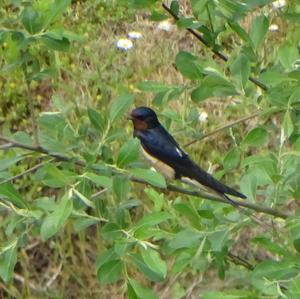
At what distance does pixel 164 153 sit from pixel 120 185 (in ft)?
2.86

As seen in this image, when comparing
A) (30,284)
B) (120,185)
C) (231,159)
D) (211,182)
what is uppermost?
(120,185)

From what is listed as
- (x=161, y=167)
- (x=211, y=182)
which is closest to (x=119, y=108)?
(x=211, y=182)

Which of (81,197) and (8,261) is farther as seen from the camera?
(8,261)

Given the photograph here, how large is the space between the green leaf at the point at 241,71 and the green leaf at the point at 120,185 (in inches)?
12.3

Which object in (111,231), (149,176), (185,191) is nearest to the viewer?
(149,176)

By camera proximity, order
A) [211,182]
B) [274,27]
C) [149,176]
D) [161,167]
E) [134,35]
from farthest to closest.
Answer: [134,35], [274,27], [161,167], [211,182], [149,176]

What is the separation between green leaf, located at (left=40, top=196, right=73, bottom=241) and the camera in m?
1.78

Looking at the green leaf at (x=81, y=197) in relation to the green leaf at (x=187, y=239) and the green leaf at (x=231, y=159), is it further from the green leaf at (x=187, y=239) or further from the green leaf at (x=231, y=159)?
the green leaf at (x=231, y=159)

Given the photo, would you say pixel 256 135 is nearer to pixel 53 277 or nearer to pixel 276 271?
pixel 276 271

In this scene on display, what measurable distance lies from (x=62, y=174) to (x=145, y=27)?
3.49m

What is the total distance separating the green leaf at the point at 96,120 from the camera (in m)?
1.99

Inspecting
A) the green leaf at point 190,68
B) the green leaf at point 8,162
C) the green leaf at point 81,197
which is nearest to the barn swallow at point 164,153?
the green leaf at point 190,68

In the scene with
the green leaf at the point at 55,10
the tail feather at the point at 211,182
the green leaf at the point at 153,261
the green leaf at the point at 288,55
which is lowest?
the tail feather at the point at 211,182

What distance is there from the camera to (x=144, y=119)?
292 cm
